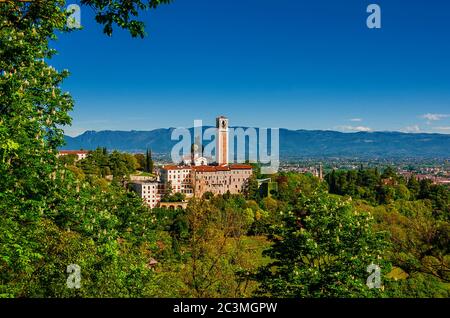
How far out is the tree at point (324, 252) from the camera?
8.45 meters

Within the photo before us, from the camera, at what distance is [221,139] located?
110562 mm

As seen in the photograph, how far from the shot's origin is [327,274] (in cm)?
866

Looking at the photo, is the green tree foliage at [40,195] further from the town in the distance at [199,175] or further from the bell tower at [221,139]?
the bell tower at [221,139]

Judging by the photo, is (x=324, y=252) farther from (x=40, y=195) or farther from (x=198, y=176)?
(x=198, y=176)

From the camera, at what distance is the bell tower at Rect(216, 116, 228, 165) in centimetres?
10931

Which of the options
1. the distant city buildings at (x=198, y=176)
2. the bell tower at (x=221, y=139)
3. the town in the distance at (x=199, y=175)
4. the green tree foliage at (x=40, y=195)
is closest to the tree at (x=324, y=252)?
the green tree foliage at (x=40, y=195)

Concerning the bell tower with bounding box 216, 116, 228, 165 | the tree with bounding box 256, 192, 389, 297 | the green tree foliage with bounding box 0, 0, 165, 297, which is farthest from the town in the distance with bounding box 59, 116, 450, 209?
the green tree foliage with bounding box 0, 0, 165, 297

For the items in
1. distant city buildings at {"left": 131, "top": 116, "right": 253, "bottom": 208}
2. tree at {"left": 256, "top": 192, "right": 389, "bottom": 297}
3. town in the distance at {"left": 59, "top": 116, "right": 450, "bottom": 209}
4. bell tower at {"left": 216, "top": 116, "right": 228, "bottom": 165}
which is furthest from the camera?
bell tower at {"left": 216, "top": 116, "right": 228, "bottom": 165}

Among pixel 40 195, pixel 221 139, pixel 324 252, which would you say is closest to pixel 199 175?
pixel 221 139

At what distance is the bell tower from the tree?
96.7 m

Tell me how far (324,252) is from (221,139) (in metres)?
102

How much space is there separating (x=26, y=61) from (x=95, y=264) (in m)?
3.85

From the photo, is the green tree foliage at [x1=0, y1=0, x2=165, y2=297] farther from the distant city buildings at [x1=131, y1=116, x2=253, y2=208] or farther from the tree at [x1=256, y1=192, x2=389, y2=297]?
the distant city buildings at [x1=131, y1=116, x2=253, y2=208]
